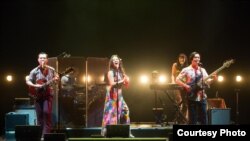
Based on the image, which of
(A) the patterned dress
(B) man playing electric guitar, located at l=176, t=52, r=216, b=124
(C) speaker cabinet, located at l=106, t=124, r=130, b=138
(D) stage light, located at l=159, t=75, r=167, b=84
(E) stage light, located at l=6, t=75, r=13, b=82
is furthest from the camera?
(D) stage light, located at l=159, t=75, r=167, b=84

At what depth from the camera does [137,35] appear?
695 inches

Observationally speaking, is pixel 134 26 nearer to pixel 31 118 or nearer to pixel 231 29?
pixel 231 29

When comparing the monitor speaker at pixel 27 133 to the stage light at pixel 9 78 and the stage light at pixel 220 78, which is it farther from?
the stage light at pixel 220 78

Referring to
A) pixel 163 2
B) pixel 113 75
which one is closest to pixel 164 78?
pixel 163 2

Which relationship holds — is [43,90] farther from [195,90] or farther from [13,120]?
[195,90]

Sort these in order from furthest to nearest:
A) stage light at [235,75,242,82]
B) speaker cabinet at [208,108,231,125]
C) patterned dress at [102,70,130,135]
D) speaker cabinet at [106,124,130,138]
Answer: stage light at [235,75,242,82] → speaker cabinet at [208,108,231,125] → patterned dress at [102,70,130,135] → speaker cabinet at [106,124,130,138]

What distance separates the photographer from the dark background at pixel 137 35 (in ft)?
56.8

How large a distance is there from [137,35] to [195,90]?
5.58 m

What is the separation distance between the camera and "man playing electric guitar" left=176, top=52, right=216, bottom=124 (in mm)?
12375

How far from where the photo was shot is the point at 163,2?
17.8 metres

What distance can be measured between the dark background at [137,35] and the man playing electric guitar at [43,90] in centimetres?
472

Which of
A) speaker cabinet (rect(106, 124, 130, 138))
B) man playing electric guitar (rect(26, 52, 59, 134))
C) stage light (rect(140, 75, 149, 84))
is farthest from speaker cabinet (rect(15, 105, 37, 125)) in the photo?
speaker cabinet (rect(106, 124, 130, 138))

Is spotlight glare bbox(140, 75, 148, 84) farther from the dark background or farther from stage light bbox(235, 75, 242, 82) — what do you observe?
stage light bbox(235, 75, 242, 82)

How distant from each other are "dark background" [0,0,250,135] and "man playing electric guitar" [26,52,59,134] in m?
4.72
